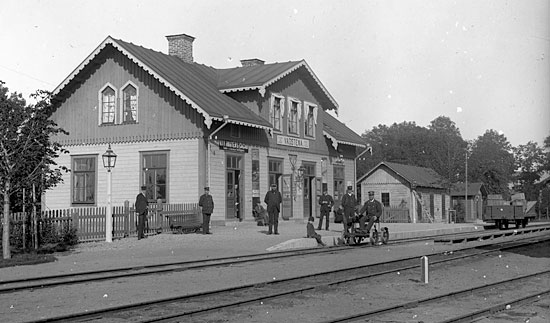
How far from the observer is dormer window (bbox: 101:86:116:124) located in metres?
31.7

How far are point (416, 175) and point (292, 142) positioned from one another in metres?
24.8

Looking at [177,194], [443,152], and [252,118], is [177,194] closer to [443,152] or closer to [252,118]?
[252,118]

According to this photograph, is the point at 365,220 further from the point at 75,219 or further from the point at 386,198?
the point at 386,198

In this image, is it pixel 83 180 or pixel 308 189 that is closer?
pixel 83 180

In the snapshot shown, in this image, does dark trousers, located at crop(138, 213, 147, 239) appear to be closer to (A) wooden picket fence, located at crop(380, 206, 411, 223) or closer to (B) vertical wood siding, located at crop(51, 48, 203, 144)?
(B) vertical wood siding, located at crop(51, 48, 203, 144)

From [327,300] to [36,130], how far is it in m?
10.4

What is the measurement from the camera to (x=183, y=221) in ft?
88.5

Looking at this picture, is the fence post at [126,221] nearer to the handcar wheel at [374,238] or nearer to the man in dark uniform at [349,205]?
the man in dark uniform at [349,205]

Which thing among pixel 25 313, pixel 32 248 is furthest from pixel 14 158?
pixel 25 313

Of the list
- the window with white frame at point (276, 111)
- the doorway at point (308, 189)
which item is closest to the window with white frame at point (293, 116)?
the window with white frame at point (276, 111)

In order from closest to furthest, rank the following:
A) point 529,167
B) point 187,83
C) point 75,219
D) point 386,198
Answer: point 75,219 < point 187,83 < point 386,198 < point 529,167

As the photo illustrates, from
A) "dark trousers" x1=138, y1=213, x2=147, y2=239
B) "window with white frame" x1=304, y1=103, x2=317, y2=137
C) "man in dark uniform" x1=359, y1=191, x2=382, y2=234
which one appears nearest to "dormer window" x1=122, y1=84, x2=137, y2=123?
"dark trousers" x1=138, y1=213, x2=147, y2=239

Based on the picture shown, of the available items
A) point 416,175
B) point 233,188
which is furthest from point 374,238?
point 416,175

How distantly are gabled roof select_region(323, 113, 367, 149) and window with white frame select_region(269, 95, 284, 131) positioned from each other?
14.6 feet
